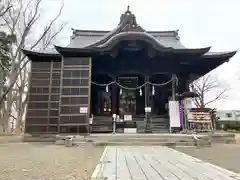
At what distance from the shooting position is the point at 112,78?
706 inches

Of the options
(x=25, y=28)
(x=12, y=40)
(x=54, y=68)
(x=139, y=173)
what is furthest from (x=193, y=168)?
(x=12, y=40)

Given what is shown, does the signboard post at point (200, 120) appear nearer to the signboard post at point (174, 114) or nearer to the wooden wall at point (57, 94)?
the signboard post at point (174, 114)

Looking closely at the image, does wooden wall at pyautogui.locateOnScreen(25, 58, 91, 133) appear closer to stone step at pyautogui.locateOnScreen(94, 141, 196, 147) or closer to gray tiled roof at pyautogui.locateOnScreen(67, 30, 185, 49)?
stone step at pyautogui.locateOnScreen(94, 141, 196, 147)

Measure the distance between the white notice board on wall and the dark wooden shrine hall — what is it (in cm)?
100

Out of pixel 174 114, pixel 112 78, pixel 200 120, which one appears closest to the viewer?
pixel 200 120

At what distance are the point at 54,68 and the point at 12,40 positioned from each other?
8.92 meters

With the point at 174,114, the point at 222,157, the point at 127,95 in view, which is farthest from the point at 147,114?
the point at 222,157

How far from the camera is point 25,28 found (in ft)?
69.9

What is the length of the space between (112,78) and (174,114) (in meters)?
4.52

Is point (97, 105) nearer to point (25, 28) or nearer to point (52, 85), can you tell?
point (52, 85)

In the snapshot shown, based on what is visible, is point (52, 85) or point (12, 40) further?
point (12, 40)

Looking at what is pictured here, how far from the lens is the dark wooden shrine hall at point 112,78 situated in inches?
604

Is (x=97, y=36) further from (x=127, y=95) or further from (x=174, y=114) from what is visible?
(x=174, y=114)

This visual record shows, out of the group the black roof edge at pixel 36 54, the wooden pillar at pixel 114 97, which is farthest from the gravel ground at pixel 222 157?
the black roof edge at pixel 36 54
